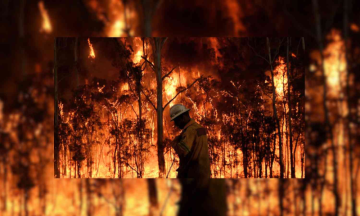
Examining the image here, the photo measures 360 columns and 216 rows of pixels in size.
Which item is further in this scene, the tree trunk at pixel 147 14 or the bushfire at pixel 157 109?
the bushfire at pixel 157 109

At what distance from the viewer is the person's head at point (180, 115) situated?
534cm

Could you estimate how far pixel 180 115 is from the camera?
5.39 meters

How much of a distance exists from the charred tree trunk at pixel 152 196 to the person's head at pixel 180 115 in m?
0.82

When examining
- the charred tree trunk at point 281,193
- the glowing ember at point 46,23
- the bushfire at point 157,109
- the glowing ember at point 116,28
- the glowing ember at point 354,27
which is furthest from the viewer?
the bushfire at point 157,109

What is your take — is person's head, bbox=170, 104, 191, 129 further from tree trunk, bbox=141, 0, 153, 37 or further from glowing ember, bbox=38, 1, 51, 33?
glowing ember, bbox=38, 1, 51, 33

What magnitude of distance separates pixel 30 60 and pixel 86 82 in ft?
2.54

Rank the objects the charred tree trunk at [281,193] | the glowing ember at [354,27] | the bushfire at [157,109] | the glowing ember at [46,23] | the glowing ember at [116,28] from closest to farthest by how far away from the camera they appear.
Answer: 1. the glowing ember at [354,27]
2. the charred tree trunk at [281,193]
3. the glowing ember at [116,28]
4. the glowing ember at [46,23]
5. the bushfire at [157,109]

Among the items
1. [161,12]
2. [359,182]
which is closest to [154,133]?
[161,12]

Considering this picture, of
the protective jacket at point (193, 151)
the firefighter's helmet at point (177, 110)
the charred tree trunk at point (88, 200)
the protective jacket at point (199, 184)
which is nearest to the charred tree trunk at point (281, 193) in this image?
the protective jacket at point (199, 184)

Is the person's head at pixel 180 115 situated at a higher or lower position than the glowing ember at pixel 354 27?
lower

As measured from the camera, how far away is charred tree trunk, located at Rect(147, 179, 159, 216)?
539 centimetres

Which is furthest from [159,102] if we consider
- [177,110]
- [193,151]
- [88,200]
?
[88,200]

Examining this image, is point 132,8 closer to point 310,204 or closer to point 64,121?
point 64,121

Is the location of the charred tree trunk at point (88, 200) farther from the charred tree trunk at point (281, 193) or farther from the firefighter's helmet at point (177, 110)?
the charred tree trunk at point (281, 193)
